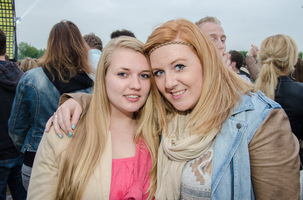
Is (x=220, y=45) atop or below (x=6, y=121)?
atop

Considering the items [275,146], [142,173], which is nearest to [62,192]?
[142,173]

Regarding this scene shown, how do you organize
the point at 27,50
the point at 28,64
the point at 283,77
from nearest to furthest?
the point at 283,77, the point at 28,64, the point at 27,50

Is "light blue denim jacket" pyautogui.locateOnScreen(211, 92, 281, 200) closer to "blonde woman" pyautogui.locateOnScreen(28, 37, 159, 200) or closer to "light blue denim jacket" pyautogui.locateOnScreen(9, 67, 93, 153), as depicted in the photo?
"blonde woman" pyautogui.locateOnScreen(28, 37, 159, 200)

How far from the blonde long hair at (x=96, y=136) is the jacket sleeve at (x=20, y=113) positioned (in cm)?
96

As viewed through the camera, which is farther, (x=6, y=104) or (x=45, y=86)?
(x=6, y=104)

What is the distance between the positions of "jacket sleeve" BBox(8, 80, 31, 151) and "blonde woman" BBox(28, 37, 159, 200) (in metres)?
0.96

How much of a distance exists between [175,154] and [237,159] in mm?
391

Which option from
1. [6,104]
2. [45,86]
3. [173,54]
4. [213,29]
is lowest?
[6,104]

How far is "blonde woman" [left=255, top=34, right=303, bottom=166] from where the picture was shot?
263cm

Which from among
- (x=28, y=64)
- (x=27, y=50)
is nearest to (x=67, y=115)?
(x=28, y=64)

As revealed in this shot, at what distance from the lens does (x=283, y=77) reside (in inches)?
108

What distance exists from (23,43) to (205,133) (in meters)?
97.0

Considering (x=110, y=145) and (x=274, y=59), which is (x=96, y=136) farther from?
(x=274, y=59)

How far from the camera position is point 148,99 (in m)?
1.99
